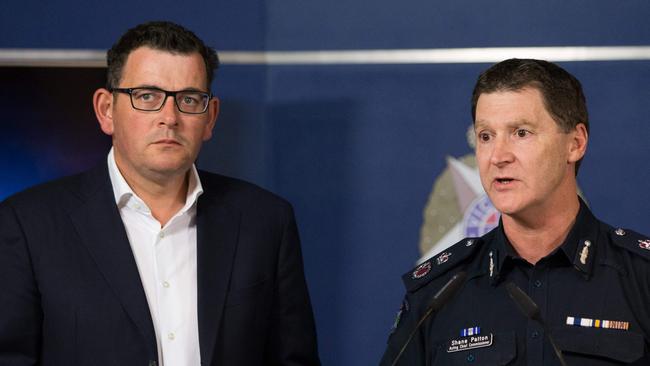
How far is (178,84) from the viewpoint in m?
2.65

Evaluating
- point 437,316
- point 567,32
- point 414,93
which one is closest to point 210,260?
point 437,316

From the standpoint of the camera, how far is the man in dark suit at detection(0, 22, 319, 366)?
251 cm

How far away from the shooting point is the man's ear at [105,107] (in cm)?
276

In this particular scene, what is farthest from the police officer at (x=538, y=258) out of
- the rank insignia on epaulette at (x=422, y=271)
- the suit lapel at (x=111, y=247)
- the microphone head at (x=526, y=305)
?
the suit lapel at (x=111, y=247)

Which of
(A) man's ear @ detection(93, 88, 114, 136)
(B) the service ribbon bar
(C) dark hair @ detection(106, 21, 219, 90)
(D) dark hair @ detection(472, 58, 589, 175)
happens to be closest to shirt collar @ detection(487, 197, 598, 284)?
(B) the service ribbon bar

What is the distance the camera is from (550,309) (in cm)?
226

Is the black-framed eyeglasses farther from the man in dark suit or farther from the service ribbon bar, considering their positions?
the service ribbon bar

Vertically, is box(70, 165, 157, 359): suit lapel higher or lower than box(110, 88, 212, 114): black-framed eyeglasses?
lower

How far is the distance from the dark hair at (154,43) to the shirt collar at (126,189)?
0.74 ft

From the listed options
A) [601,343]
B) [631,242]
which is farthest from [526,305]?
[631,242]

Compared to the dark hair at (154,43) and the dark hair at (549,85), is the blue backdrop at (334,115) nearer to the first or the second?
the dark hair at (154,43)

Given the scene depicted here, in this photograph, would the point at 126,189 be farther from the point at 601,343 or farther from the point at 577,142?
the point at 601,343

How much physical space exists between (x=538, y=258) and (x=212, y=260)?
868 mm

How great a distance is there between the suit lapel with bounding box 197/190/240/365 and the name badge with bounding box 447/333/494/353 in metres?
0.64
